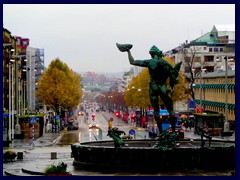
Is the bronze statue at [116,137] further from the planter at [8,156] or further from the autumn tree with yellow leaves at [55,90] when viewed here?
the autumn tree with yellow leaves at [55,90]

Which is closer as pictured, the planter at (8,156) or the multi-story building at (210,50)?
the planter at (8,156)

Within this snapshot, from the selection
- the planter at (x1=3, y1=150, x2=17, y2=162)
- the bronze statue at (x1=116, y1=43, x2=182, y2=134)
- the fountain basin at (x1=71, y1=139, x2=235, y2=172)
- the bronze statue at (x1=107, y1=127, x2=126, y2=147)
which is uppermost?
the bronze statue at (x1=116, y1=43, x2=182, y2=134)

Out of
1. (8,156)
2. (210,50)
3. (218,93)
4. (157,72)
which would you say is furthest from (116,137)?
(210,50)

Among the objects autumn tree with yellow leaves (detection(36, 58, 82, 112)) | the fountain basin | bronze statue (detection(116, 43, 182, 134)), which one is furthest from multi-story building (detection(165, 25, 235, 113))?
the fountain basin

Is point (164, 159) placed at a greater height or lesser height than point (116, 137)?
lesser

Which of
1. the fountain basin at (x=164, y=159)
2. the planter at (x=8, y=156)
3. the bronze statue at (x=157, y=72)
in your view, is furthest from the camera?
the planter at (x=8, y=156)

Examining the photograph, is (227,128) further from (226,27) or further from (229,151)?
(226,27)

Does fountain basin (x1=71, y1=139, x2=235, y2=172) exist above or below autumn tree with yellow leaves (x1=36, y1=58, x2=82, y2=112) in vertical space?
below

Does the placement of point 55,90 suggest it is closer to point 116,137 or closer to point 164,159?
point 116,137

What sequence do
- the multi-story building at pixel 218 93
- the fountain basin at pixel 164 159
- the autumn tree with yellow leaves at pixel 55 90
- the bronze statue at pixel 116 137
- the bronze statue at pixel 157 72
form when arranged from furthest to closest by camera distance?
1. the autumn tree with yellow leaves at pixel 55 90
2. the multi-story building at pixel 218 93
3. the bronze statue at pixel 157 72
4. the bronze statue at pixel 116 137
5. the fountain basin at pixel 164 159

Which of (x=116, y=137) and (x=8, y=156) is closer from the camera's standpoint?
(x=116, y=137)

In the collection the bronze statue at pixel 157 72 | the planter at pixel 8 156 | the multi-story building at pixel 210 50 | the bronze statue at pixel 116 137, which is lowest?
the planter at pixel 8 156

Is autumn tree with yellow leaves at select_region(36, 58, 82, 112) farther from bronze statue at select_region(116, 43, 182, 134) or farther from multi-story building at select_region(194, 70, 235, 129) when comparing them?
bronze statue at select_region(116, 43, 182, 134)

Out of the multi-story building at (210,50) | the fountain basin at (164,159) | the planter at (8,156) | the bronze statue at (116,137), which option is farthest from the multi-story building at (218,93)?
the fountain basin at (164,159)
